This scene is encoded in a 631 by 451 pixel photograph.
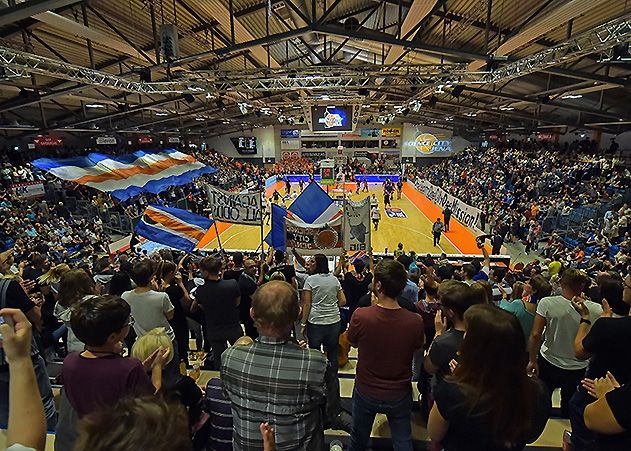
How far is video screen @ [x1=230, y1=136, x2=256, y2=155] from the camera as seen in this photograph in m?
41.9

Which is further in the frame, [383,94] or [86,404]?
[383,94]

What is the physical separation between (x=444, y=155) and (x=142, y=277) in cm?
3993

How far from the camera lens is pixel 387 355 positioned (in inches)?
90.4

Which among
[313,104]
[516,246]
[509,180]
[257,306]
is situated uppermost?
[313,104]

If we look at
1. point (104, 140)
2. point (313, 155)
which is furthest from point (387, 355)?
point (313, 155)

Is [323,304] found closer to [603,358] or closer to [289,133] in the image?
[603,358]

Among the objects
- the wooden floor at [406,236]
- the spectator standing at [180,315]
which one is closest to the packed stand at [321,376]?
the spectator standing at [180,315]

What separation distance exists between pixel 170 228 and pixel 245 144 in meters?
35.5

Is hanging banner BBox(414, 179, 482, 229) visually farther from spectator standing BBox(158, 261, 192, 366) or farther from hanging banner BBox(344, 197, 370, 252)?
spectator standing BBox(158, 261, 192, 366)

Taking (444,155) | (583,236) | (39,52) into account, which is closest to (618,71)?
(583,236)

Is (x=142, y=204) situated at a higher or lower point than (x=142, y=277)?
lower

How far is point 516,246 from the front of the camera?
15375mm

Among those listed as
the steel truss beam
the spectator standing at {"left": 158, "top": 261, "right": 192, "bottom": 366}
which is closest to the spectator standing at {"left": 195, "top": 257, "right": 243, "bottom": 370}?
the spectator standing at {"left": 158, "top": 261, "right": 192, "bottom": 366}

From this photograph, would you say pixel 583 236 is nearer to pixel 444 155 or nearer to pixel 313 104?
pixel 313 104
